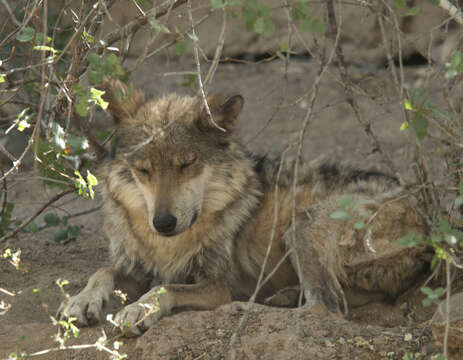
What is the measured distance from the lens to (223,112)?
4.15 metres

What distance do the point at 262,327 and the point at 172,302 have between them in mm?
712

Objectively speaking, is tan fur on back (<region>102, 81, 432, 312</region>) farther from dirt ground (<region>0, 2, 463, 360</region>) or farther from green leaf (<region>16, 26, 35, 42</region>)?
green leaf (<region>16, 26, 35, 42</region>)

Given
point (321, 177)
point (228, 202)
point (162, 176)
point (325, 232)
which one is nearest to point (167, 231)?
point (162, 176)

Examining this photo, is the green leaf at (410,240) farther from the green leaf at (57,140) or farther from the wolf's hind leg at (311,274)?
the green leaf at (57,140)

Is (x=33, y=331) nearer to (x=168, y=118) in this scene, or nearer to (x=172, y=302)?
(x=172, y=302)

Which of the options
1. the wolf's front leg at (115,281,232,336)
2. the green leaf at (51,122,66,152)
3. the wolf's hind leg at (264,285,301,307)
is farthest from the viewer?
the wolf's hind leg at (264,285,301,307)

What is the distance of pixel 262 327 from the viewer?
10.8 feet

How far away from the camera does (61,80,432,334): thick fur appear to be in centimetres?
390

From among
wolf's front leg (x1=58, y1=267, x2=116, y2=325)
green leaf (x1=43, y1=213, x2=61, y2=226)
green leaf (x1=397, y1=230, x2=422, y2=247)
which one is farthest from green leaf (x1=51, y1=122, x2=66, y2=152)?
green leaf (x1=43, y1=213, x2=61, y2=226)

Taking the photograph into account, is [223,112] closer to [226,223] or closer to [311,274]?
[226,223]

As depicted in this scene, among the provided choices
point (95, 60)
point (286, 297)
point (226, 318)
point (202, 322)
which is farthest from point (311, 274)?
point (95, 60)

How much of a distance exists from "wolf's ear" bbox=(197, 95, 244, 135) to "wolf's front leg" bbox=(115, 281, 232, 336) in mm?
1084

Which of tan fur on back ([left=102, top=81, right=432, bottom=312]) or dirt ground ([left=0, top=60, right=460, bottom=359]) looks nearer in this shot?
dirt ground ([left=0, top=60, right=460, bottom=359])

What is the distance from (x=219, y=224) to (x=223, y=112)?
790 millimetres
